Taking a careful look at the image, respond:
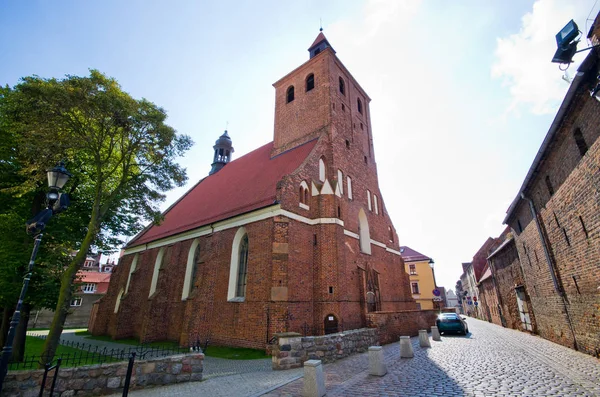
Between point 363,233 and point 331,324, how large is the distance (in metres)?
6.90

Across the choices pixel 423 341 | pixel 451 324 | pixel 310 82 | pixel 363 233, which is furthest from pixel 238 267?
pixel 310 82

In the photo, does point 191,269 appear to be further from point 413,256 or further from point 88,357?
point 413,256

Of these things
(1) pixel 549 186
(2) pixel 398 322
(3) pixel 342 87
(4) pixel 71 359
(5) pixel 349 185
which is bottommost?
(4) pixel 71 359

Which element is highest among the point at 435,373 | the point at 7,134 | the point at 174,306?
the point at 7,134

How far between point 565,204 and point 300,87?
56.5 feet

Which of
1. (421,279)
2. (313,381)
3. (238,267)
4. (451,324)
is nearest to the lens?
(313,381)

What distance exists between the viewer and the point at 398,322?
50.0 feet

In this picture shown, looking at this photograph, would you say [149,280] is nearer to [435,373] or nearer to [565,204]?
[435,373]

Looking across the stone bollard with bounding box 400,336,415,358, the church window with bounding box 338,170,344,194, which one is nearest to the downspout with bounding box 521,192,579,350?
the stone bollard with bounding box 400,336,415,358

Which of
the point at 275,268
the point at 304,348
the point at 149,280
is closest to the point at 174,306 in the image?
the point at 149,280

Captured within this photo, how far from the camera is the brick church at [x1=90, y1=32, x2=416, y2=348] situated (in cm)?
1317

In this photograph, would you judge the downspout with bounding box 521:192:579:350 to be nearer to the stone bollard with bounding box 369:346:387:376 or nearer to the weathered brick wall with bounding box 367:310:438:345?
the weathered brick wall with bounding box 367:310:438:345

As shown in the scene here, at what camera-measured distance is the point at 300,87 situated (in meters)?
21.6

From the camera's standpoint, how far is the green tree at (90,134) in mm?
9531
